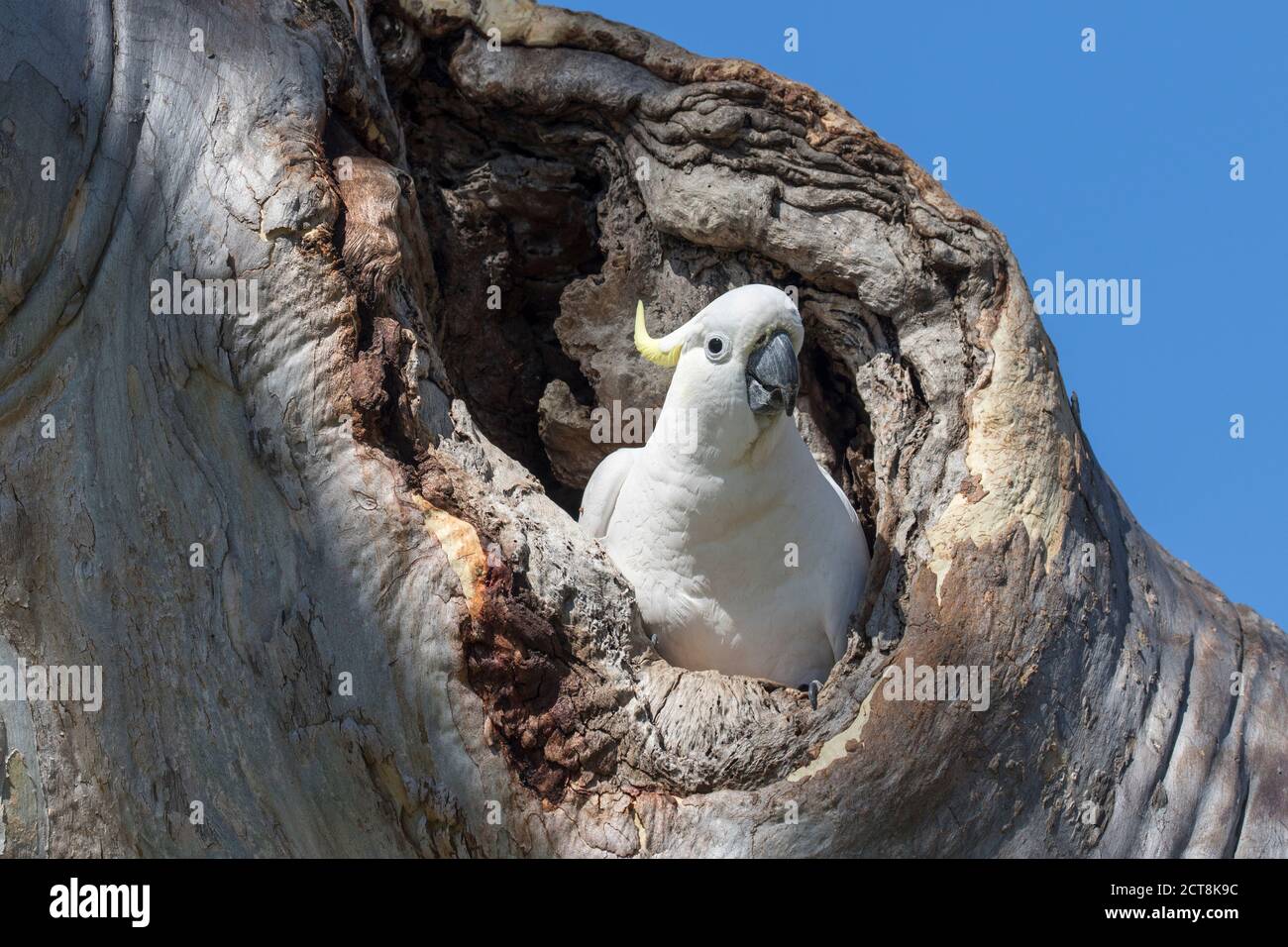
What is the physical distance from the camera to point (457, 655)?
11.7ft

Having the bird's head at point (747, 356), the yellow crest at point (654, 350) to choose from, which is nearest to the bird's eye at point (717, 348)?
the bird's head at point (747, 356)

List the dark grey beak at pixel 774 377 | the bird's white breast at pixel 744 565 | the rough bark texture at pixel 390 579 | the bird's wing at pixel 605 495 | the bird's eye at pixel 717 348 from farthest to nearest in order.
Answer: the bird's wing at pixel 605 495
the bird's white breast at pixel 744 565
the bird's eye at pixel 717 348
the dark grey beak at pixel 774 377
the rough bark texture at pixel 390 579

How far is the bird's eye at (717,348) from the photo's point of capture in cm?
438

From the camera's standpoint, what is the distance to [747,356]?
436 centimetres

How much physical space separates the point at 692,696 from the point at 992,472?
1.15 meters

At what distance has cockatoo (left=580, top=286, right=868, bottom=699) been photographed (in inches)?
176

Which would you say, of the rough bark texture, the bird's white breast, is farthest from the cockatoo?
the rough bark texture

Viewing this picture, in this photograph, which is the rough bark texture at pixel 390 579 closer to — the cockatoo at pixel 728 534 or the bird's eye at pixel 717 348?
the cockatoo at pixel 728 534

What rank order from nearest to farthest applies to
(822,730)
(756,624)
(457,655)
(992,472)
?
1. (457,655)
2. (822,730)
3. (992,472)
4. (756,624)

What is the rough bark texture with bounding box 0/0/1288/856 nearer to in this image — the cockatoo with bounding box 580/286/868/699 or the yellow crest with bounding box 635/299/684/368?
the cockatoo with bounding box 580/286/868/699

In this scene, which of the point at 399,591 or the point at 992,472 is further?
the point at 992,472

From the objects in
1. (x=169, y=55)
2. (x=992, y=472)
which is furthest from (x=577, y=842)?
(x=169, y=55)

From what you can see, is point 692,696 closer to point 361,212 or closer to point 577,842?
point 577,842

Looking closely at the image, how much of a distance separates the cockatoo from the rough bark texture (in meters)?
0.28
